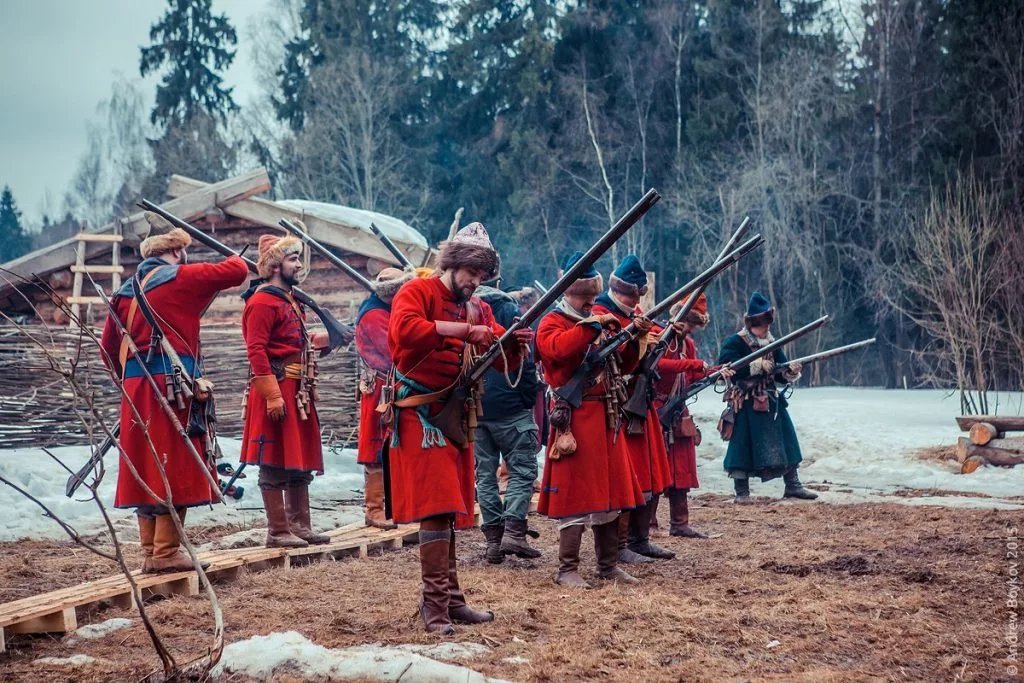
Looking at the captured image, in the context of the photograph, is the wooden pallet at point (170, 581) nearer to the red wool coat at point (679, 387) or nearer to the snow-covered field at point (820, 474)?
the snow-covered field at point (820, 474)

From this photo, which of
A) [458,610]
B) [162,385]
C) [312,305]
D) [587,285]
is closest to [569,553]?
[458,610]

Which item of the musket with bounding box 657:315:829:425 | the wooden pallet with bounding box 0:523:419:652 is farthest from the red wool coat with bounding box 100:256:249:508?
the musket with bounding box 657:315:829:425

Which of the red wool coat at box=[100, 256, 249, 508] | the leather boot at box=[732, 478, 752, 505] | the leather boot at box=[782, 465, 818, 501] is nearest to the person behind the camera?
the red wool coat at box=[100, 256, 249, 508]

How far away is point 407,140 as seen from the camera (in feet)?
111

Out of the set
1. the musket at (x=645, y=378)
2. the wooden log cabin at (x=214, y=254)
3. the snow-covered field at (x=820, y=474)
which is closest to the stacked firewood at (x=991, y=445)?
the snow-covered field at (x=820, y=474)

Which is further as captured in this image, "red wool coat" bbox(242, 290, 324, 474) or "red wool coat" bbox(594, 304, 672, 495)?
"red wool coat" bbox(242, 290, 324, 474)

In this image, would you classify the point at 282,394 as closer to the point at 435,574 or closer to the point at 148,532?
the point at 148,532

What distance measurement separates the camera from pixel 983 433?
1235 centimetres

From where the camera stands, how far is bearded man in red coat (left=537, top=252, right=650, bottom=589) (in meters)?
6.31

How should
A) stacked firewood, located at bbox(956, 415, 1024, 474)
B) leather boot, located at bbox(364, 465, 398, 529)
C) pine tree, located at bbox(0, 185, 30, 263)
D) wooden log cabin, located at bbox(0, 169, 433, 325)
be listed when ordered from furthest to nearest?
pine tree, located at bbox(0, 185, 30, 263), wooden log cabin, located at bbox(0, 169, 433, 325), stacked firewood, located at bbox(956, 415, 1024, 474), leather boot, located at bbox(364, 465, 398, 529)

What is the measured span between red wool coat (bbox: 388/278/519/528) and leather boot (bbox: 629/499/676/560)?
93.1 inches

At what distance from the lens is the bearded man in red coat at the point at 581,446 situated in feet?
20.7

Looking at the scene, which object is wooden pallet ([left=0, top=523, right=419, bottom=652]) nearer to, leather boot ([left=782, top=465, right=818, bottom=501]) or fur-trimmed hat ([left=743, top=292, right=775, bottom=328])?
fur-trimmed hat ([left=743, top=292, right=775, bottom=328])

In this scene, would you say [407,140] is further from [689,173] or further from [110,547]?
[110,547]
